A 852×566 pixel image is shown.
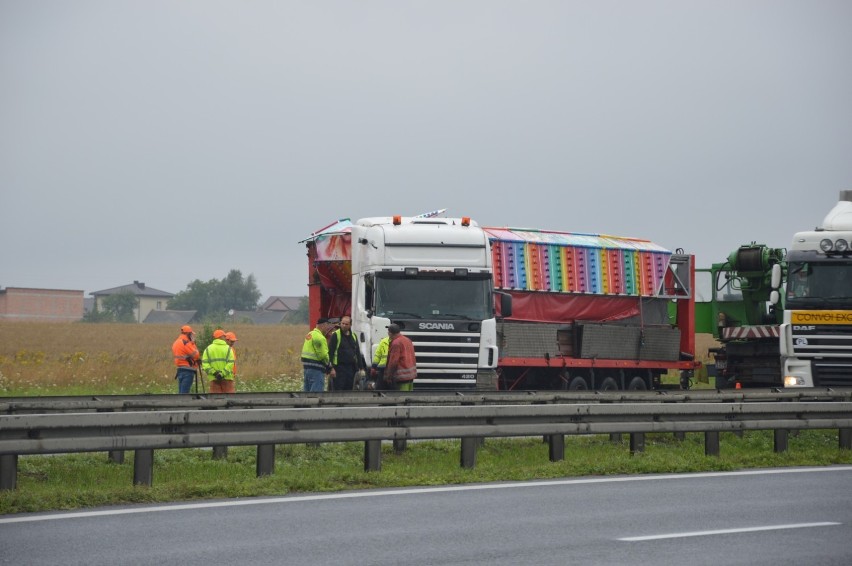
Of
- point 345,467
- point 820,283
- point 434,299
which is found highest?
point 820,283

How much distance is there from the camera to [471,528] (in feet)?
31.8

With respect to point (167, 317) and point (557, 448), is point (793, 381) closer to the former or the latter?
point (557, 448)

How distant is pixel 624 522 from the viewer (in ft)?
33.1

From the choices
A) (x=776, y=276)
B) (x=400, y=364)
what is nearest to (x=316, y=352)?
(x=400, y=364)

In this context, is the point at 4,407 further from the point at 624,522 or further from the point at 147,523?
the point at 624,522

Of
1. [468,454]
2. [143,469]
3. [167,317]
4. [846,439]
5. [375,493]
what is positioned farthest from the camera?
[167,317]

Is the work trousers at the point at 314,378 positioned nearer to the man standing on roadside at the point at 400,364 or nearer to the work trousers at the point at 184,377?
the work trousers at the point at 184,377

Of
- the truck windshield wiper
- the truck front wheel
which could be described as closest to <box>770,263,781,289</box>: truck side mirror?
the truck front wheel

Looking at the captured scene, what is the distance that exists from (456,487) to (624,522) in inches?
104

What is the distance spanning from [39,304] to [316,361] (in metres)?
140

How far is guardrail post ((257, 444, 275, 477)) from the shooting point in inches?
494

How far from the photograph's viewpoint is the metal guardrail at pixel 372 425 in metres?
11.1

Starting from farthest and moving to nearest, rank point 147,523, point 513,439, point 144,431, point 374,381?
point 374,381, point 513,439, point 144,431, point 147,523

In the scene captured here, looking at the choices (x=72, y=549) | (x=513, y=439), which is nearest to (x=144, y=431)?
(x=72, y=549)
